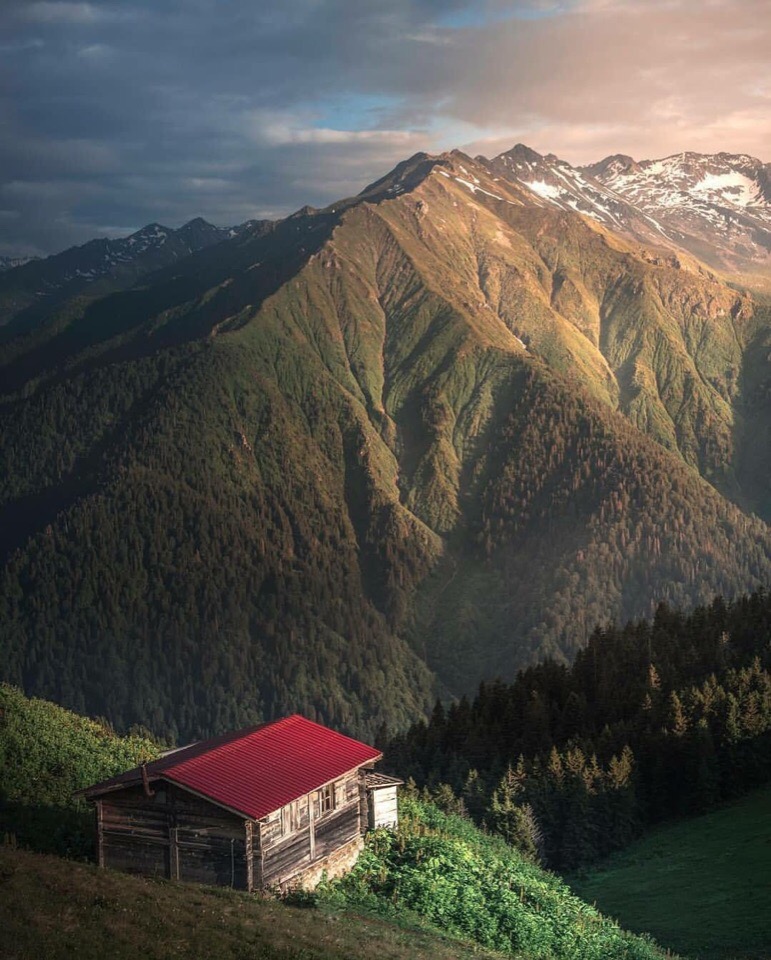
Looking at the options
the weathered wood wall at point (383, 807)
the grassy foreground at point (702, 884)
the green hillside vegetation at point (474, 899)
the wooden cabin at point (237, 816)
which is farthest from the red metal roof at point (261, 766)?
the grassy foreground at point (702, 884)

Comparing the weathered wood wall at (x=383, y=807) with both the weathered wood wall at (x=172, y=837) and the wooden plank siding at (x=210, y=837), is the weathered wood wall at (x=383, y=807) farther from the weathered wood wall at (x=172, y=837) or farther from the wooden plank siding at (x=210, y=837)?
the weathered wood wall at (x=172, y=837)

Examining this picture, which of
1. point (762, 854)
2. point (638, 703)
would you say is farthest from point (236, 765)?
point (638, 703)

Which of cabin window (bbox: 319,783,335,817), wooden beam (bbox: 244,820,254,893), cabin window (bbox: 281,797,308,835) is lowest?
wooden beam (bbox: 244,820,254,893)

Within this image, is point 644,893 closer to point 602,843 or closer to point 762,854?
point 762,854

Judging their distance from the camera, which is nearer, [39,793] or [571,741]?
[39,793]

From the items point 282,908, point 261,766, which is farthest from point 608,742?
point 282,908

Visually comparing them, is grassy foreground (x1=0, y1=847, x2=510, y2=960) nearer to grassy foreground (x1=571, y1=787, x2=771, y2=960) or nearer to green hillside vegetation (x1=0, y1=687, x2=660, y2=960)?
green hillside vegetation (x1=0, y1=687, x2=660, y2=960)

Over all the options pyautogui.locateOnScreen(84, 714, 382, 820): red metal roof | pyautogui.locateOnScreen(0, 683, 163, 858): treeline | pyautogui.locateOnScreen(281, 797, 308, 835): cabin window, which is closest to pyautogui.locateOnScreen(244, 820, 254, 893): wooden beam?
pyautogui.locateOnScreen(84, 714, 382, 820): red metal roof
